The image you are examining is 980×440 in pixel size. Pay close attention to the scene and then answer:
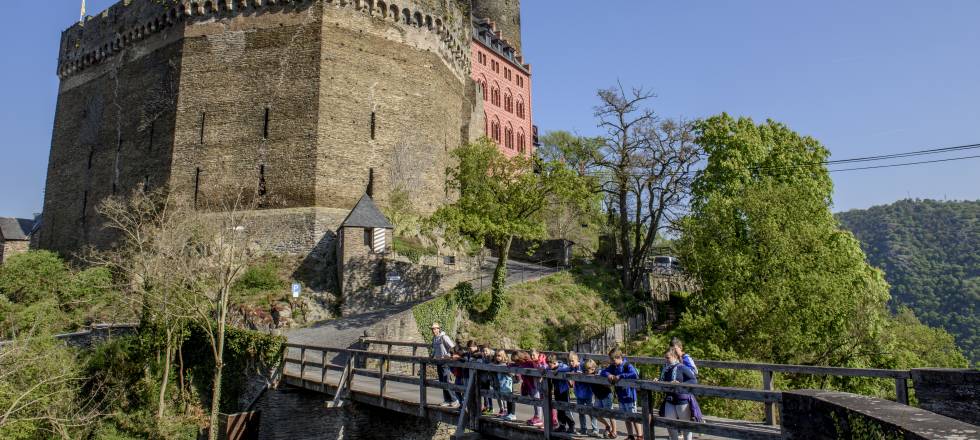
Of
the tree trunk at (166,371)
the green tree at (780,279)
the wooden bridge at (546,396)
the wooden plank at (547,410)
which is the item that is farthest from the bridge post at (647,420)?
the tree trunk at (166,371)

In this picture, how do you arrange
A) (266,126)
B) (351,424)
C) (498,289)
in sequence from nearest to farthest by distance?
(351,424) → (498,289) → (266,126)

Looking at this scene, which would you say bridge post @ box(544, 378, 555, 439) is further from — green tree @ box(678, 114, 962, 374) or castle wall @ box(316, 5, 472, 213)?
castle wall @ box(316, 5, 472, 213)

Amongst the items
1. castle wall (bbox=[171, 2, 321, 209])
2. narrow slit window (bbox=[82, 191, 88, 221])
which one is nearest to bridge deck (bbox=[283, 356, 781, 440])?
castle wall (bbox=[171, 2, 321, 209])

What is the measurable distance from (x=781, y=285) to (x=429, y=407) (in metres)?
13.6

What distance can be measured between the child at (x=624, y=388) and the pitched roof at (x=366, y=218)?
735 inches

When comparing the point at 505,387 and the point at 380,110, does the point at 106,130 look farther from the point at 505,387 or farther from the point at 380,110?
the point at 505,387

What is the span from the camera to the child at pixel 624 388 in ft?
24.7

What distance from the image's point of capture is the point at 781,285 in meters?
19.5

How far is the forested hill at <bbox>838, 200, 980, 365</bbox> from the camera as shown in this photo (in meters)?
73.6

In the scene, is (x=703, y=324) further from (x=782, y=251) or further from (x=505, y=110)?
(x=505, y=110)

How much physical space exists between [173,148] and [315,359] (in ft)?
55.9

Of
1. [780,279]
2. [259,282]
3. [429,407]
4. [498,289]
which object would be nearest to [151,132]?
[259,282]

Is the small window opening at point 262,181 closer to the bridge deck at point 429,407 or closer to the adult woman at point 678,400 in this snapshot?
the bridge deck at point 429,407

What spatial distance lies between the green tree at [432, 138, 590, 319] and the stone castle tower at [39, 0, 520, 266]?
589 centimetres
